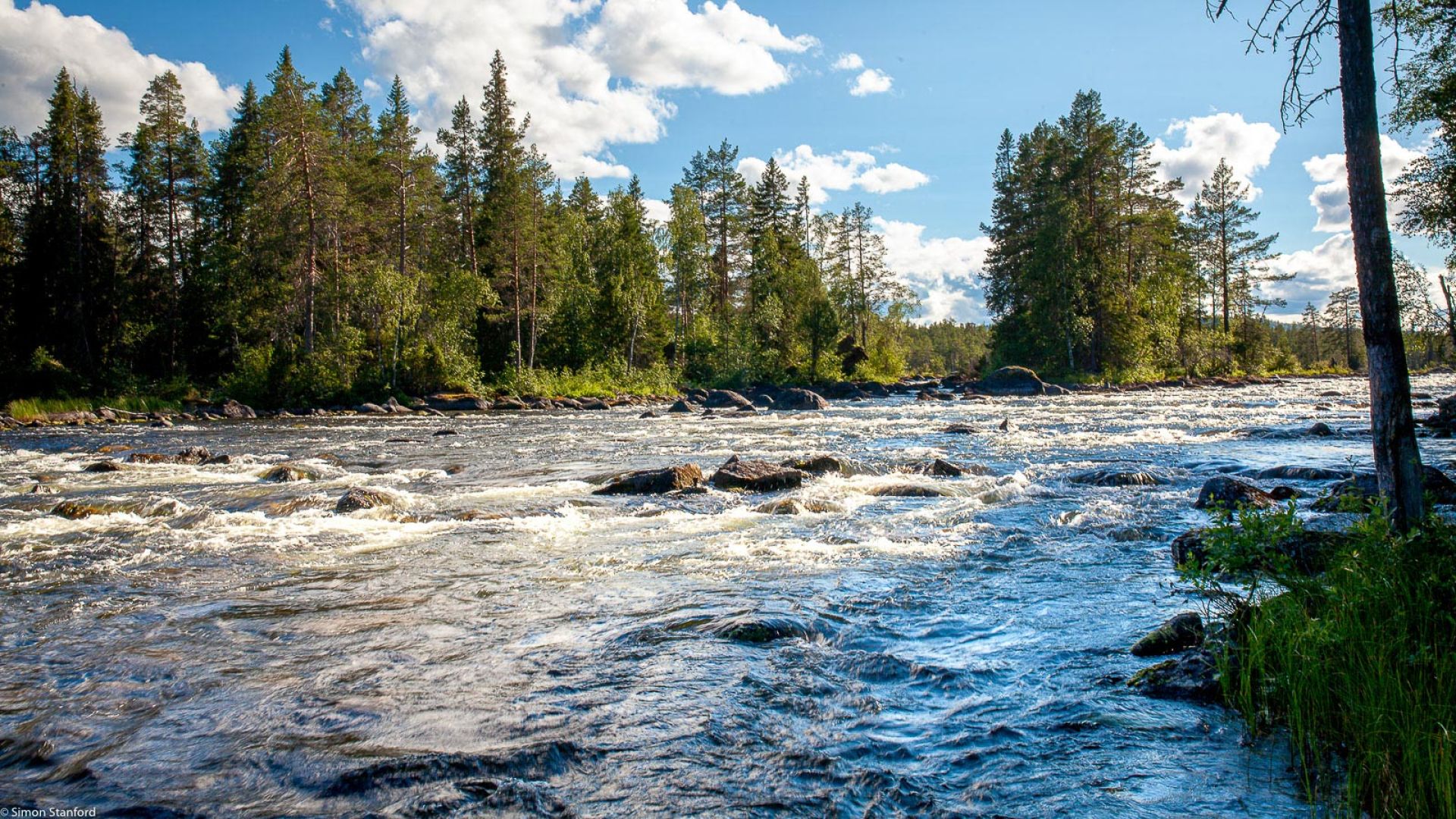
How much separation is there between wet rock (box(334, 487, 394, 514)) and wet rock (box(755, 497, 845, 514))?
5.65 m

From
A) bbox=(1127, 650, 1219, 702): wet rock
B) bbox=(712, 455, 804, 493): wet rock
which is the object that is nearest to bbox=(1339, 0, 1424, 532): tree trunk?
bbox=(1127, 650, 1219, 702): wet rock

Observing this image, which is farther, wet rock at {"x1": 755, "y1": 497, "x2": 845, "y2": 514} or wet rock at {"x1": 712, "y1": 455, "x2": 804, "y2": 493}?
Answer: wet rock at {"x1": 712, "y1": 455, "x2": 804, "y2": 493}

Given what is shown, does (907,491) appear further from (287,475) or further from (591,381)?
(591,381)

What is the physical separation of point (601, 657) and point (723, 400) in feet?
116

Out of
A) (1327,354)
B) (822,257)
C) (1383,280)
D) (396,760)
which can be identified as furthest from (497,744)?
(1327,354)

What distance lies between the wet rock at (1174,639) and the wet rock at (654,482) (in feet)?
28.1

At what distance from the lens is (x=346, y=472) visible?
15438mm

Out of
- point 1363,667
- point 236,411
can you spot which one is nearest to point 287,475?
point 1363,667

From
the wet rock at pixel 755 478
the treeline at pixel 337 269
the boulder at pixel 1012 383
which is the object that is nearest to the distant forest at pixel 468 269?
the treeline at pixel 337 269

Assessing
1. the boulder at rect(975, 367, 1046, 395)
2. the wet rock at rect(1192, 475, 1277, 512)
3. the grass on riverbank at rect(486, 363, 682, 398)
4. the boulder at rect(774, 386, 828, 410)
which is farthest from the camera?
the boulder at rect(975, 367, 1046, 395)

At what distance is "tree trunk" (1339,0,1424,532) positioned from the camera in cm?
574

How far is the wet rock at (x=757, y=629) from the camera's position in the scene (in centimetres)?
607

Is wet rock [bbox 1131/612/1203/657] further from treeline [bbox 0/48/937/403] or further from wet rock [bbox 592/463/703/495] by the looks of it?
treeline [bbox 0/48/937/403]

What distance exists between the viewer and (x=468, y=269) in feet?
164
